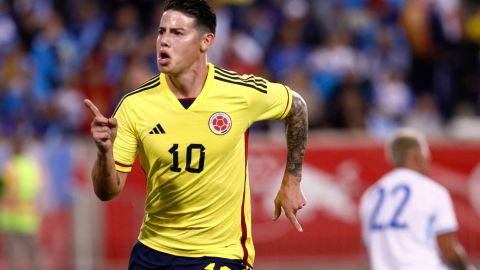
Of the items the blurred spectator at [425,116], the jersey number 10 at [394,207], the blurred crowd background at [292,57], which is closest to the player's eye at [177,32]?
the jersey number 10 at [394,207]

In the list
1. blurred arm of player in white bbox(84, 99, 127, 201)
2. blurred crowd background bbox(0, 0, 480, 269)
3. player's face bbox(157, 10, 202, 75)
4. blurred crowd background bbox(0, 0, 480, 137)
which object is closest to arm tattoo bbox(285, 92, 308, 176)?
player's face bbox(157, 10, 202, 75)

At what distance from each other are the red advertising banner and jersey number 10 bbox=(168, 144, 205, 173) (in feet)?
29.2

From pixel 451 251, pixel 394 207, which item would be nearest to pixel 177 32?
pixel 394 207

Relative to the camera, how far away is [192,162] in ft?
21.2

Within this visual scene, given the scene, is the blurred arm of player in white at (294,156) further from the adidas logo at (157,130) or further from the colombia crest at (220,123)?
the adidas logo at (157,130)

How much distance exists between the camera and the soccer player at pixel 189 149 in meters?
6.44

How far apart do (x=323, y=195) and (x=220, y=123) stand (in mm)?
9161

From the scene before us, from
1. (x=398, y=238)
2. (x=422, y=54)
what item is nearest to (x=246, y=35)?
(x=422, y=54)

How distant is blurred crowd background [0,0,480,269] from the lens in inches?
626

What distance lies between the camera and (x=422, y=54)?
17.0 meters

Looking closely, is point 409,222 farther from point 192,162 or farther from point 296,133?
point 192,162

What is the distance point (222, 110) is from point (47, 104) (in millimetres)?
9952

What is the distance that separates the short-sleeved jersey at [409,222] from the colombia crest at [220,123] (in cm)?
251

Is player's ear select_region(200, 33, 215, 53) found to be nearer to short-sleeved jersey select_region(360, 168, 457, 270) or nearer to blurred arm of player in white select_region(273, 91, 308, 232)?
blurred arm of player in white select_region(273, 91, 308, 232)
